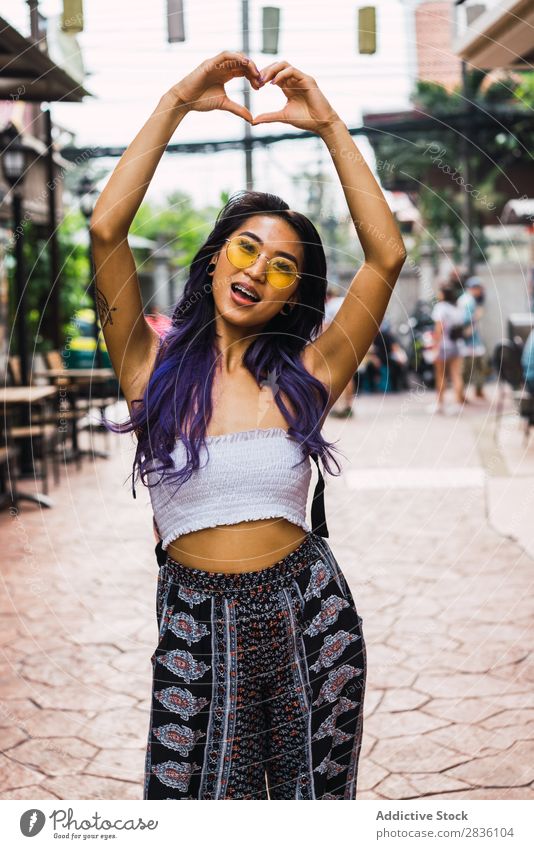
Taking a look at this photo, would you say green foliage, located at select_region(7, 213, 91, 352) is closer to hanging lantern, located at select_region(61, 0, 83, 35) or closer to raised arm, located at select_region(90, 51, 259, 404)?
hanging lantern, located at select_region(61, 0, 83, 35)

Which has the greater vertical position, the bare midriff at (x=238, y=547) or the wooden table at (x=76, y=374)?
the bare midriff at (x=238, y=547)

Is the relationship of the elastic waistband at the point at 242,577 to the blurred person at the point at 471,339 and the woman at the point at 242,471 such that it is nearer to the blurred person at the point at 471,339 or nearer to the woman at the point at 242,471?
the woman at the point at 242,471

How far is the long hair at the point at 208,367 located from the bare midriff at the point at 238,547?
12cm

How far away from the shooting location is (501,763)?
3.03 metres

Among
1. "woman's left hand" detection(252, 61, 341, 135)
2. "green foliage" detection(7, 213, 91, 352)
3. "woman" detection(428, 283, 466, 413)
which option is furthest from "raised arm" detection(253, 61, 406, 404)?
"woman" detection(428, 283, 466, 413)

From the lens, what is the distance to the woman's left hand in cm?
164

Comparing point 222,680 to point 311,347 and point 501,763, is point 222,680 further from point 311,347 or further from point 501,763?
point 501,763

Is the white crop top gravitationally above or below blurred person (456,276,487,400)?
above

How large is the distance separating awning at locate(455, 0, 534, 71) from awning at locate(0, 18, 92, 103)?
6.05ft

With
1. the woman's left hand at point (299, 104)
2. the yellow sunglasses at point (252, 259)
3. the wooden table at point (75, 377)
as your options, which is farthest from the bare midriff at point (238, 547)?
the wooden table at point (75, 377)

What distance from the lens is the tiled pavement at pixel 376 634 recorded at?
122 inches

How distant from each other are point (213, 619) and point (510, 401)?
11747mm
